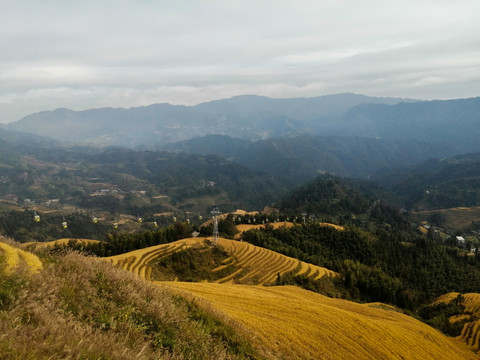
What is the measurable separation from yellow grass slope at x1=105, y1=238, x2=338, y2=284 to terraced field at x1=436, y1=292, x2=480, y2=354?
1646 cm

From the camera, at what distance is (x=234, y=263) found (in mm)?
41000

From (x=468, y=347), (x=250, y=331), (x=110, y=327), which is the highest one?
(x=110, y=327)

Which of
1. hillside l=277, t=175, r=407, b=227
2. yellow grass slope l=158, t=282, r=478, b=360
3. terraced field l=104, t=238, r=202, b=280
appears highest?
yellow grass slope l=158, t=282, r=478, b=360

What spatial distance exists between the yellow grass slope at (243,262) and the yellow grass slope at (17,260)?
23689 millimetres

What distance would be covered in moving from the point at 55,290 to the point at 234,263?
36.8 meters

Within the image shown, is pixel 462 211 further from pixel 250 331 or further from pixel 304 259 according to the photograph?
pixel 250 331

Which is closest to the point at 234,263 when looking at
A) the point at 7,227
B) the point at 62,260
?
the point at 62,260

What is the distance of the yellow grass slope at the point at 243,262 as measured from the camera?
33.7 metres

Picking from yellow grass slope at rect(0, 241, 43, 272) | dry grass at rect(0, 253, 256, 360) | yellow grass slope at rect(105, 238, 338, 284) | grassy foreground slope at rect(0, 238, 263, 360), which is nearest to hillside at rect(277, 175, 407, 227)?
yellow grass slope at rect(105, 238, 338, 284)

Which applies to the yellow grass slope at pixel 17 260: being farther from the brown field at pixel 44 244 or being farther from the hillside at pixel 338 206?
the hillside at pixel 338 206

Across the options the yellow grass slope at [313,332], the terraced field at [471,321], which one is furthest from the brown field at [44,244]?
the terraced field at [471,321]

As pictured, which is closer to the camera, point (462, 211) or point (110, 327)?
point (110, 327)

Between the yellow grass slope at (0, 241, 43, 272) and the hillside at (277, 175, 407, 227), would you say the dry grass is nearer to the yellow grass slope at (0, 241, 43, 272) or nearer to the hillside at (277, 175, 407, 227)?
the yellow grass slope at (0, 241, 43, 272)

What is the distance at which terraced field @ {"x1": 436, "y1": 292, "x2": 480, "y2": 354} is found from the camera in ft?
90.8
